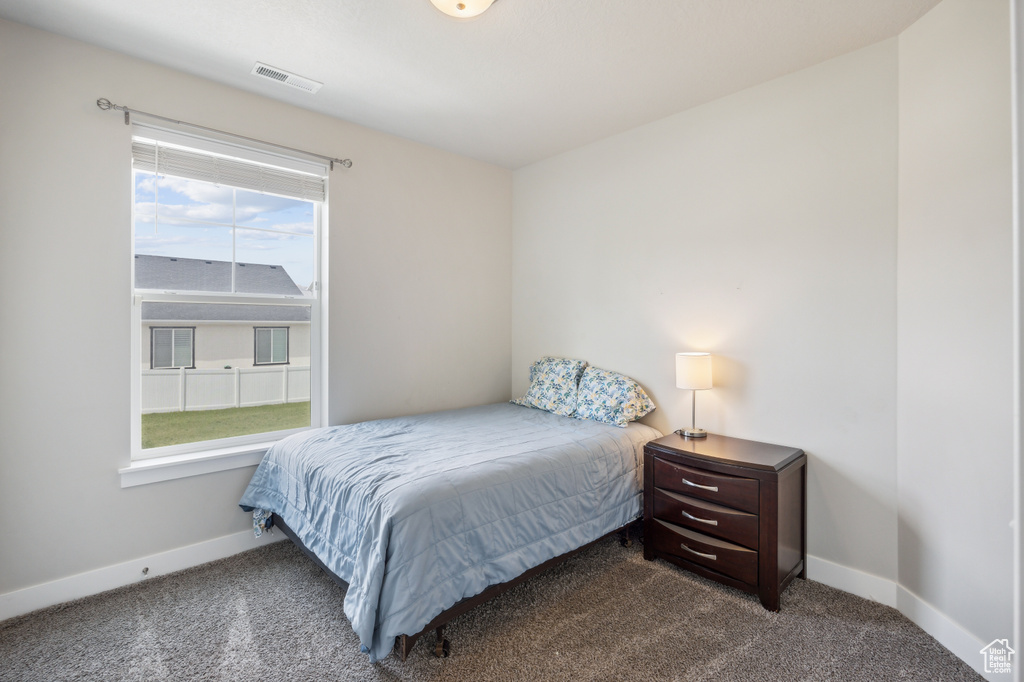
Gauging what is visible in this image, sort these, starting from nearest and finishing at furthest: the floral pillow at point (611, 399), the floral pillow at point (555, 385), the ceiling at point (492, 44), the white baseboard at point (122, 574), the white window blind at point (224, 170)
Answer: the ceiling at point (492, 44) → the white baseboard at point (122, 574) → the white window blind at point (224, 170) → the floral pillow at point (611, 399) → the floral pillow at point (555, 385)

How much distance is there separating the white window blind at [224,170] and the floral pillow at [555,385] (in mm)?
1997

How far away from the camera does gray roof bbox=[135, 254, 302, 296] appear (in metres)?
2.47

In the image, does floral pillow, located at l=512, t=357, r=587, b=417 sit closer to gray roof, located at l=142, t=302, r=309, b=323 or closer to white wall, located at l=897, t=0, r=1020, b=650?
gray roof, located at l=142, t=302, r=309, b=323

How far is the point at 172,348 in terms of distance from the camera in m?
2.55

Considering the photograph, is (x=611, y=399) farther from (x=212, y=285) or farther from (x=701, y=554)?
(x=212, y=285)

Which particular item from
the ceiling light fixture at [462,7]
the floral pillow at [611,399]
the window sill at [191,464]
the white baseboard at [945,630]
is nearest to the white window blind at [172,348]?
the window sill at [191,464]

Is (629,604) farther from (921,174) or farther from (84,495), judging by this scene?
(84,495)

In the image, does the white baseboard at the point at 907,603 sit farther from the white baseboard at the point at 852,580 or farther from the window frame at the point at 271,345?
the window frame at the point at 271,345

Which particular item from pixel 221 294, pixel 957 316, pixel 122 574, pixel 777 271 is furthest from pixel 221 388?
pixel 957 316

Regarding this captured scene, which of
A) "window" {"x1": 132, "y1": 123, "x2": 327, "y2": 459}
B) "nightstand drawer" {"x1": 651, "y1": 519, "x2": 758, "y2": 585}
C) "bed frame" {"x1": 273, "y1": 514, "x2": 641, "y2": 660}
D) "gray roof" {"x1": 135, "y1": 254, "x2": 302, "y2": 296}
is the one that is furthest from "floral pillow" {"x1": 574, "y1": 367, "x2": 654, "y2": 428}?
"gray roof" {"x1": 135, "y1": 254, "x2": 302, "y2": 296}

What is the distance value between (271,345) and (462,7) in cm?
218

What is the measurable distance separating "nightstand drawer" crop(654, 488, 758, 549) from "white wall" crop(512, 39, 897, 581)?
51cm

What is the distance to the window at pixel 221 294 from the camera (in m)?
2.46

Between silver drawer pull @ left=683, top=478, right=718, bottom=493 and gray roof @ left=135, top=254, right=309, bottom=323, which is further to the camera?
gray roof @ left=135, top=254, right=309, bottom=323
